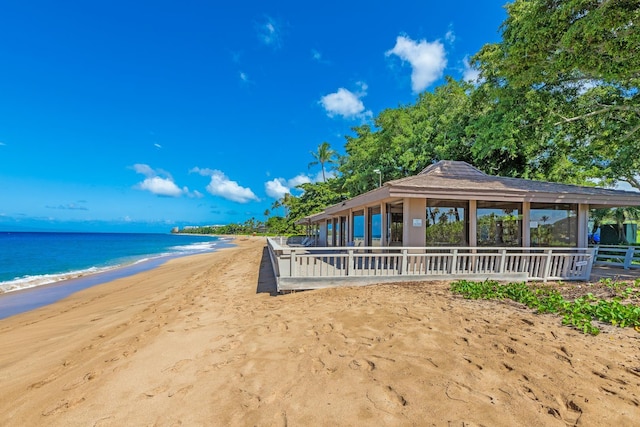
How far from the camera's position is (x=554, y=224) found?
370 inches

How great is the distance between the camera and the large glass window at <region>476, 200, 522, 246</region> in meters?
9.08

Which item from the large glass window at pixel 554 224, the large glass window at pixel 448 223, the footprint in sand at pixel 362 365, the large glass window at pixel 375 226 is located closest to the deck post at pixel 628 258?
the large glass window at pixel 554 224

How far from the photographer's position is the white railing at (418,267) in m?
7.37

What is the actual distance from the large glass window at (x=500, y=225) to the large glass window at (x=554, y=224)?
0.46m

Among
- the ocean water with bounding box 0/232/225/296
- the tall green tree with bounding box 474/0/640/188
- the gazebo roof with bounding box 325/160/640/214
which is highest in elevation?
the tall green tree with bounding box 474/0/640/188

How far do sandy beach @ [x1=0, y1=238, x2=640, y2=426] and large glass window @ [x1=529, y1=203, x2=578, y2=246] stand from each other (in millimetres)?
5306

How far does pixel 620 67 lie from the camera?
7605 mm

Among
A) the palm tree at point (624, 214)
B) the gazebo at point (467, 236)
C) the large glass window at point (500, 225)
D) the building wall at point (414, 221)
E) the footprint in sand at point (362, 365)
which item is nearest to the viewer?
the footprint in sand at point (362, 365)

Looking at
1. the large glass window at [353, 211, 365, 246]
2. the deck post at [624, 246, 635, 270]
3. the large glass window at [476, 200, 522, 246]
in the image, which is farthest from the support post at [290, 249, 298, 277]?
the deck post at [624, 246, 635, 270]

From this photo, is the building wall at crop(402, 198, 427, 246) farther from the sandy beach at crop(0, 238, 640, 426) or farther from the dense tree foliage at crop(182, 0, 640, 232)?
the dense tree foliage at crop(182, 0, 640, 232)

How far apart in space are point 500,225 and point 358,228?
5.77 meters

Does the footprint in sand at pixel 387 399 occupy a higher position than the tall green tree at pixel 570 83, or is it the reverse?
the tall green tree at pixel 570 83

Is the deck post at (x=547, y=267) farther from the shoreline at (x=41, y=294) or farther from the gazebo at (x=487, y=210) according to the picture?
the shoreline at (x=41, y=294)

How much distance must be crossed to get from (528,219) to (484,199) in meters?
2.14
